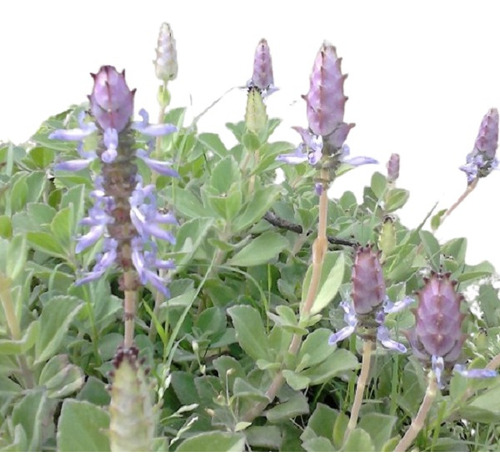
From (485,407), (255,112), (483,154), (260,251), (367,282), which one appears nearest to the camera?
(367,282)

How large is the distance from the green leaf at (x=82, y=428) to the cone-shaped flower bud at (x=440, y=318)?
43 cm

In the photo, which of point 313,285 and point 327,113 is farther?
point 313,285

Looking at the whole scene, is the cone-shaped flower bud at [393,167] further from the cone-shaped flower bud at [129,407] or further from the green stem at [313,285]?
the cone-shaped flower bud at [129,407]

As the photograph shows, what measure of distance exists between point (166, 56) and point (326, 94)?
73cm

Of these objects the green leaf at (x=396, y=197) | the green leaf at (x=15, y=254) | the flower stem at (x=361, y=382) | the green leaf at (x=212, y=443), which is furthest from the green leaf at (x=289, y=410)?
the green leaf at (x=396, y=197)

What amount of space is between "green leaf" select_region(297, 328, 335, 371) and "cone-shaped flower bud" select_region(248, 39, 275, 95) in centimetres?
72

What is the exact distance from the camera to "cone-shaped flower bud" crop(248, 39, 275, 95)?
1889 millimetres

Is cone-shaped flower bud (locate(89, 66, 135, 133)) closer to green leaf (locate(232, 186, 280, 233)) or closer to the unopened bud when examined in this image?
green leaf (locate(232, 186, 280, 233))

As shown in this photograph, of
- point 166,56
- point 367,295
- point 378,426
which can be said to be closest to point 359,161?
point 367,295

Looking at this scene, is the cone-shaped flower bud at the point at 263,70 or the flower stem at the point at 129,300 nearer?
the flower stem at the point at 129,300

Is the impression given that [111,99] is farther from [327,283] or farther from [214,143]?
[214,143]

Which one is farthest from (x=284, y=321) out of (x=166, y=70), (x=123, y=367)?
(x=166, y=70)

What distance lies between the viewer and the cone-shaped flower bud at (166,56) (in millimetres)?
1785

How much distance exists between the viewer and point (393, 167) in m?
2.21
